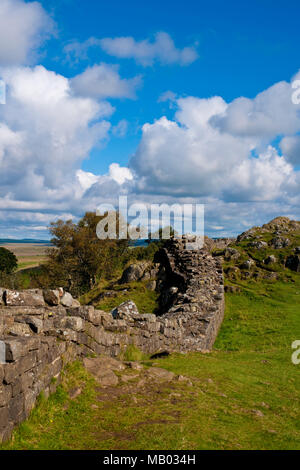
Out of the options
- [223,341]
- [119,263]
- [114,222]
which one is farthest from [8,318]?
[114,222]

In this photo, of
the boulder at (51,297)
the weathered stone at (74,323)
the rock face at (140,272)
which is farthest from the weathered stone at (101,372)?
the rock face at (140,272)

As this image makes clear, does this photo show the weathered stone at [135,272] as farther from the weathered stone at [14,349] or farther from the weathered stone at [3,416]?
the weathered stone at [3,416]

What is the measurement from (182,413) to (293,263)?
28.9m

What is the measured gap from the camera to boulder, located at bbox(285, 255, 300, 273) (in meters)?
32.7

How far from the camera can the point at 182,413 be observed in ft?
23.9

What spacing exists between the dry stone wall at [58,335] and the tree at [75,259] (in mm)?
33105

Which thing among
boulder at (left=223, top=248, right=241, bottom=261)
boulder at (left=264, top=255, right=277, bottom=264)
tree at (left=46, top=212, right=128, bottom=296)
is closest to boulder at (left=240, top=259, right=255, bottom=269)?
boulder at (left=264, top=255, right=277, bottom=264)

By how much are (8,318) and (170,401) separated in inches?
159

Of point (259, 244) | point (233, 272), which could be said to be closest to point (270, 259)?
point (259, 244)

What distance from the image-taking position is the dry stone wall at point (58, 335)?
5.93 meters

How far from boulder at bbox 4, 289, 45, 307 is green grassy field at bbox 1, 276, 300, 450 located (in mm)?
1861
